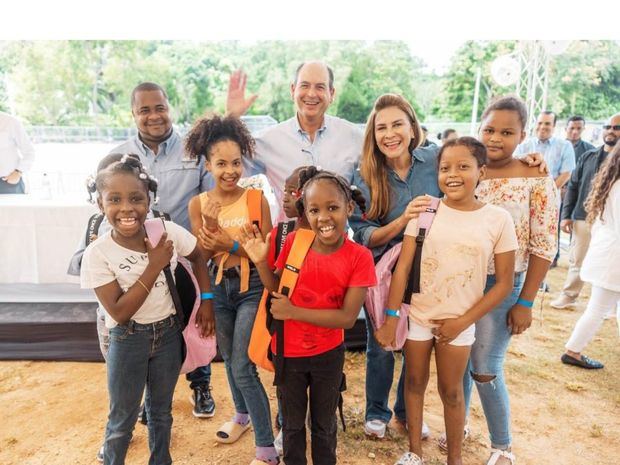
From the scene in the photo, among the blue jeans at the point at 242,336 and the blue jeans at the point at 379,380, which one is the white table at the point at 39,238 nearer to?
the blue jeans at the point at 242,336

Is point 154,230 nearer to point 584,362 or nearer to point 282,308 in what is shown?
point 282,308

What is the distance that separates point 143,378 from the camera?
70.5 inches

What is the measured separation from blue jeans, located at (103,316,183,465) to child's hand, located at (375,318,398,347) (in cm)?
90

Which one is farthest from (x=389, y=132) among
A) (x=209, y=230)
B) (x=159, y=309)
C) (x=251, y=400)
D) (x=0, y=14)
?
(x=0, y=14)

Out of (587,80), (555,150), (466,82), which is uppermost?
(466,82)

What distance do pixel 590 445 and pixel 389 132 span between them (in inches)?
86.3

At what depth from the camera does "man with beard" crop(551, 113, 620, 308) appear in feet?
15.0

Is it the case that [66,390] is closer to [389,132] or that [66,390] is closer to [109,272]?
[109,272]

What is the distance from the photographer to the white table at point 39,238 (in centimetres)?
345

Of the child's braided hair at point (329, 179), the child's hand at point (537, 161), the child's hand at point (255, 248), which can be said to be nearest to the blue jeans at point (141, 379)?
the child's hand at point (255, 248)

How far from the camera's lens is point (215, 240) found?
194cm

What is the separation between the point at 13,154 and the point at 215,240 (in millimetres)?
4054

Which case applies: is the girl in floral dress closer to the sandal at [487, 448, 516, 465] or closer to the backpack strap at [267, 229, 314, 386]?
the sandal at [487, 448, 516, 465]

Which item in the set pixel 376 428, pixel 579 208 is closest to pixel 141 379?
pixel 376 428
